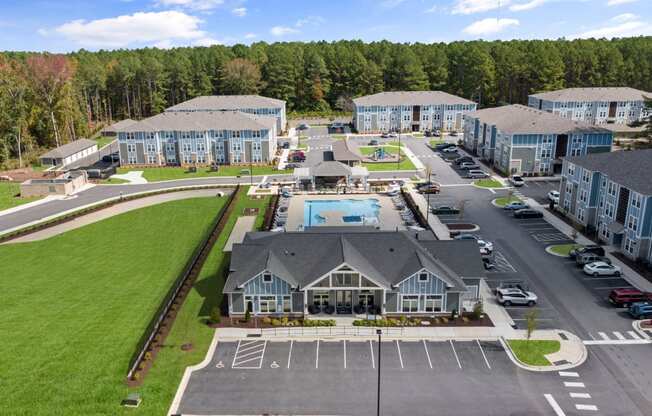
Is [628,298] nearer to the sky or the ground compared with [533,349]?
nearer to the sky

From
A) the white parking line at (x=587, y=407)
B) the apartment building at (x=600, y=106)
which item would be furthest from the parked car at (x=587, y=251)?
the apartment building at (x=600, y=106)

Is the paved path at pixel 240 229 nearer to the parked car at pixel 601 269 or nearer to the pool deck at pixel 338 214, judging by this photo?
the pool deck at pixel 338 214

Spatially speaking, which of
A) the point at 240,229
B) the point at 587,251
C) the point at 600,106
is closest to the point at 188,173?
the point at 240,229

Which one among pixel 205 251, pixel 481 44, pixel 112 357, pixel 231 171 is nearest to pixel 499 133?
pixel 231 171

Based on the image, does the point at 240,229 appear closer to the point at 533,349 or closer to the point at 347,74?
the point at 533,349

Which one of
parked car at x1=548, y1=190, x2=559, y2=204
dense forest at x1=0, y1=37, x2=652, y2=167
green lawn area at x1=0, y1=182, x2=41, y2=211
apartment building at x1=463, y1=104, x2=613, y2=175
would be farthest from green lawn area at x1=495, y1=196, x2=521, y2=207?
dense forest at x1=0, y1=37, x2=652, y2=167

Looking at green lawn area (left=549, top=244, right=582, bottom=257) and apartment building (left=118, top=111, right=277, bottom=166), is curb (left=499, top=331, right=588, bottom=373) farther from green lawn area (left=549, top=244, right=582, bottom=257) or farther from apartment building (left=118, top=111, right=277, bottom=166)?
apartment building (left=118, top=111, right=277, bottom=166)
